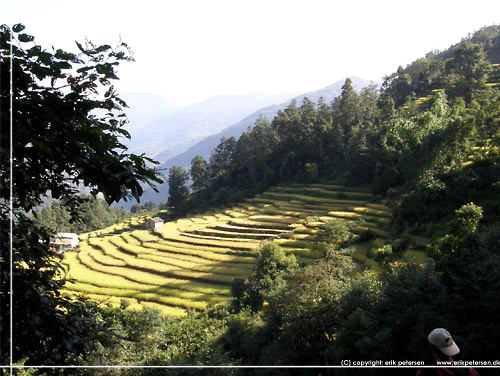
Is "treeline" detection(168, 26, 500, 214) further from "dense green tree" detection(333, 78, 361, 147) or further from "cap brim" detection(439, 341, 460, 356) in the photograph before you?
"cap brim" detection(439, 341, 460, 356)

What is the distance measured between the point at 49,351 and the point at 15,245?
745mm

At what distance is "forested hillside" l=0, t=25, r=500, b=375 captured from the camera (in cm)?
252

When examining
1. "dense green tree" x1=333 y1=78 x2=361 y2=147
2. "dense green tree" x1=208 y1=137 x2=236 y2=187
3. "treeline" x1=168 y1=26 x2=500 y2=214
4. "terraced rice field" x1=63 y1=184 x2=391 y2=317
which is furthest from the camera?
"dense green tree" x1=208 y1=137 x2=236 y2=187

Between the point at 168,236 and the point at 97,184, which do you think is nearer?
the point at 97,184

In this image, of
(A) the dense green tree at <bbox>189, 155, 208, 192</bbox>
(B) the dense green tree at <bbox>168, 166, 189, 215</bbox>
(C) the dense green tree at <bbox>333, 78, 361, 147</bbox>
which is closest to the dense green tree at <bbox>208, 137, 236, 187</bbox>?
(A) the dense green tree at <bbox>189, 155, 208, 192</bbox>

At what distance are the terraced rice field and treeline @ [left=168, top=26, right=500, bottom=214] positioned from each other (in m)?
3.40

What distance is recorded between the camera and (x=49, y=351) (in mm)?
2541

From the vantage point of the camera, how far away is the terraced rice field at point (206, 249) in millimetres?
21688

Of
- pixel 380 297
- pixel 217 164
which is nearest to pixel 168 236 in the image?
pixel 217 164

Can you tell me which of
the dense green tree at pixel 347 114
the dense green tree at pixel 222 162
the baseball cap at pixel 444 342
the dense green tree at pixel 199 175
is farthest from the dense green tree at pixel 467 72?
the baseball cap at pixel 444 342

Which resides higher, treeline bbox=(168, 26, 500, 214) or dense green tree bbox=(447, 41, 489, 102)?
dense green tree bbox=(447, 41, 489, 102)

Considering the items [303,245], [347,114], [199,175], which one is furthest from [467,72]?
[199,175]

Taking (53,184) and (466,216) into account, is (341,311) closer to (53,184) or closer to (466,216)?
(466,216)

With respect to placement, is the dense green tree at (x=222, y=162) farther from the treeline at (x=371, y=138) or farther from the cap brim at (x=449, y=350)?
the cap brim at (x=449, y=350)
